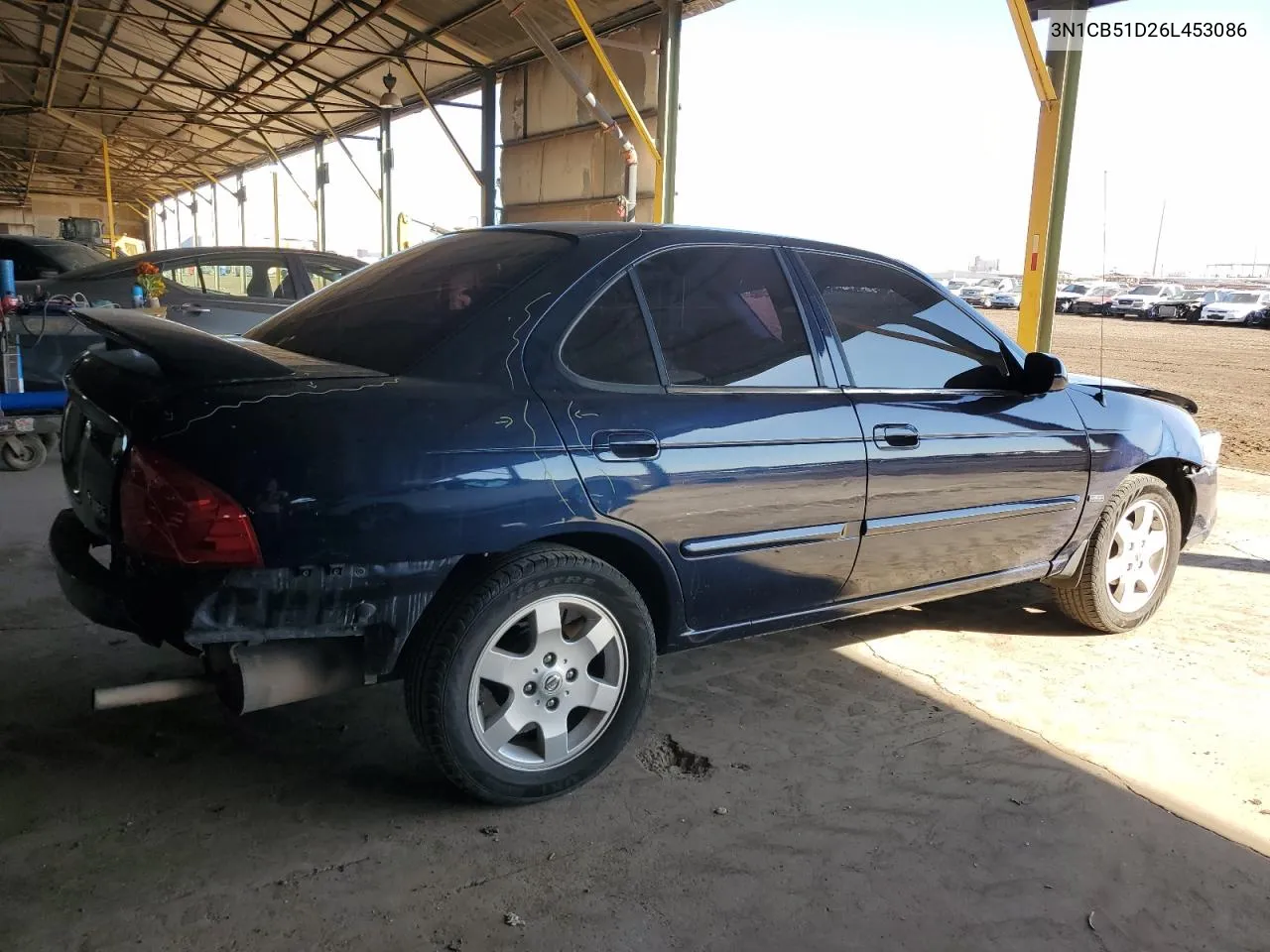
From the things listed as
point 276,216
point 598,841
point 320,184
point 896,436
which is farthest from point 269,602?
point 276,216

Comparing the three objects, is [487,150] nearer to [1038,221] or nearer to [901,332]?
[1038,221]

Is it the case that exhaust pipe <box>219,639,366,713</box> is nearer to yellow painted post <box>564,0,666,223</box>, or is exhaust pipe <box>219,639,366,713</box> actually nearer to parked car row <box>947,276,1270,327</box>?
yellow painted post <box>564,0,666,223</box>

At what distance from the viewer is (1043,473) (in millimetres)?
3545

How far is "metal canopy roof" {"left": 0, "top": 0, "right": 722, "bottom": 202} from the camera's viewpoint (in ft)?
46.7

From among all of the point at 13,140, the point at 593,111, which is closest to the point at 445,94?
the point at 593,111

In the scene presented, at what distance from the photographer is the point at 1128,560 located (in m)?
4.07

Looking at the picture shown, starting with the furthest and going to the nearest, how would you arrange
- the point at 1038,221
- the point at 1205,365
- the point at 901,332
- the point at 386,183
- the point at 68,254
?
the point at 386,183 < the point at 1205,365 < the point at 68,254 < the point at 1038,221 < the point at 901,332

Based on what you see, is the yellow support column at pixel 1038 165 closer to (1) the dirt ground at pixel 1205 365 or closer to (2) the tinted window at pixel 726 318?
Answer: (1) the dirt ground at pixel 1205 365

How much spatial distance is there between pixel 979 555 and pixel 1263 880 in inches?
52.5

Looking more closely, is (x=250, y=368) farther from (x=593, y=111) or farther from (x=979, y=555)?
(x=593, y=111)

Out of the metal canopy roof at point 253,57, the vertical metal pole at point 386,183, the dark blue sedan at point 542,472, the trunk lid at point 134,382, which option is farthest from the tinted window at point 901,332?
the vertical metal pole at point 386,183

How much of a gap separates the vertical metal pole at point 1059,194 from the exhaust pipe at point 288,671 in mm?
6398

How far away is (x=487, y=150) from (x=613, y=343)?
48.0 feet

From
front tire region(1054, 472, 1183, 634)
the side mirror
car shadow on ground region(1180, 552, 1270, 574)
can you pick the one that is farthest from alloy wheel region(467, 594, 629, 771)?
car shadow on ground region(1180, 552, 1270, 574)
